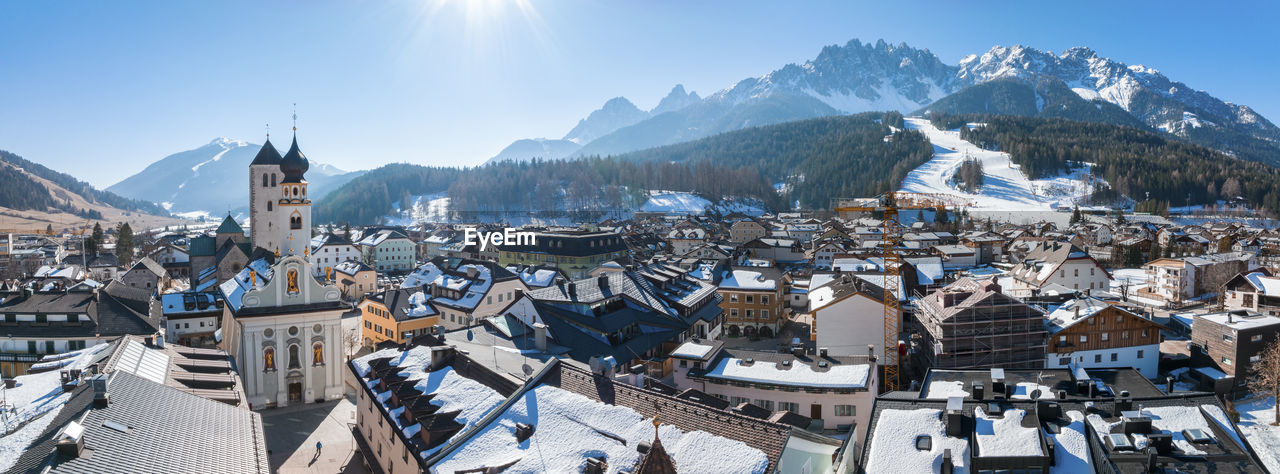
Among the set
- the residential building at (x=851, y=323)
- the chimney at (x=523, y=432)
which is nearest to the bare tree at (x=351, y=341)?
the residential building at (x=851, y=323)

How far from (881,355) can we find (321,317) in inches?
1256

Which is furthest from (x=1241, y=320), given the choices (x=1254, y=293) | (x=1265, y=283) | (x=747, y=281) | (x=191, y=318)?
(x=191, y=318)

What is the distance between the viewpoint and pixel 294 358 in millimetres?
37406

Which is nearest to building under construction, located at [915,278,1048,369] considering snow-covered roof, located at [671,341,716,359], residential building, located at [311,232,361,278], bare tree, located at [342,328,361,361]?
snow-covered roof, located at [671,341,716,359]

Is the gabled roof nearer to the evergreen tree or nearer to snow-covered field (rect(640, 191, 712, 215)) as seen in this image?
the evergreen tree

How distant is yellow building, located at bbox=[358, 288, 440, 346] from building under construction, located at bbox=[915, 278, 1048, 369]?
109 ft

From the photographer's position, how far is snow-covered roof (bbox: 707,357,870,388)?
95.4ft

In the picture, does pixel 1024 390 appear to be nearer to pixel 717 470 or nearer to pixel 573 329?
pixel 717 470

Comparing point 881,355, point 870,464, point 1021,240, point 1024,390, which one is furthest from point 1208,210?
point 870,464

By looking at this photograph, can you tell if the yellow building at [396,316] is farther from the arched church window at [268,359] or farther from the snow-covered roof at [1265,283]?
the snow-covered roof at [1265,283]

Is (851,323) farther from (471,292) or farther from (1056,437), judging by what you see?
(471,292)

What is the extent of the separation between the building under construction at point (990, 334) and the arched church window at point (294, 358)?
34541 millimetres

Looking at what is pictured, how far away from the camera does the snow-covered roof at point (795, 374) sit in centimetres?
2909

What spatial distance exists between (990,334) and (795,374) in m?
14.2
